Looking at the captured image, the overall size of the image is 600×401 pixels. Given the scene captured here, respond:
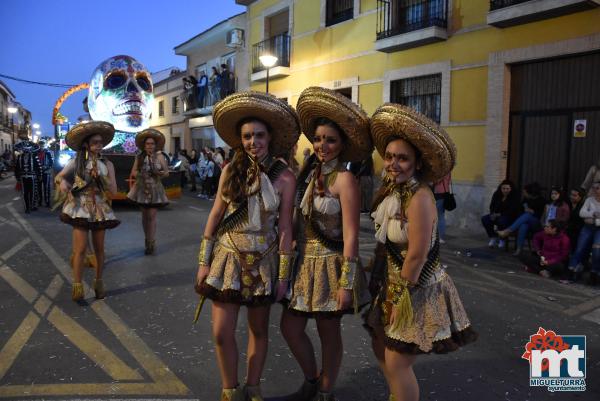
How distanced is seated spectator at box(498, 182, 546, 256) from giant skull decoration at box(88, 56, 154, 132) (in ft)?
29.5

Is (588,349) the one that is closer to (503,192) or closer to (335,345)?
(335,345)

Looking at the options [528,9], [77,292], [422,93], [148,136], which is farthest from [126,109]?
[528,9]

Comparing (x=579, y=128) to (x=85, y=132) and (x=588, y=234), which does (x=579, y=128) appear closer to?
(x=588, y=234)

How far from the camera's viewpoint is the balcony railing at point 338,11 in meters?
14.9

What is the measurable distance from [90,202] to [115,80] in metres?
8.24

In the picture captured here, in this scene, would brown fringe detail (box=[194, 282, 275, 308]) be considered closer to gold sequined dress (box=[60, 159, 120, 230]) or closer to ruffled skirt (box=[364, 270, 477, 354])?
ruffled skirt (box=[364, 270, 477, 354])

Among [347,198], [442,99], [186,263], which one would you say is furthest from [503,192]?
[347,198]

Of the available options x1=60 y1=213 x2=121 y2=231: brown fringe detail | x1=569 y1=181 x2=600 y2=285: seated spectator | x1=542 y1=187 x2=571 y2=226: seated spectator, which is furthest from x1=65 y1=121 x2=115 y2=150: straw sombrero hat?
x1=542 y1=187 x2=571 y2=226: seated spectator

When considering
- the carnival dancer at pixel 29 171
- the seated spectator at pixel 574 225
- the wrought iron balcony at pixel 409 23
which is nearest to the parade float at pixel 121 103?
the carnival dancer at pixel 29 171

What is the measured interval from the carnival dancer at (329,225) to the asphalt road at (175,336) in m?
0.84

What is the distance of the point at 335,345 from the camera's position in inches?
118

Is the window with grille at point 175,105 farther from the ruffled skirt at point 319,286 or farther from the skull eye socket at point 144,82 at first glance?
the ruffled skirt at point 319,286

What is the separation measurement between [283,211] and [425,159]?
0.88 meters

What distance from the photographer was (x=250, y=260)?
2912 mm
